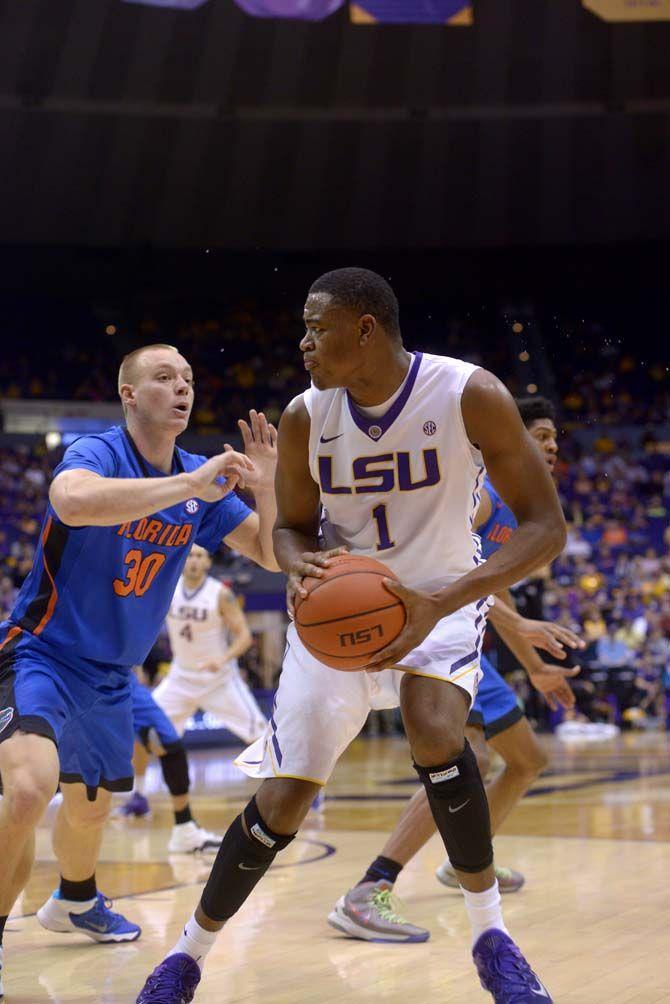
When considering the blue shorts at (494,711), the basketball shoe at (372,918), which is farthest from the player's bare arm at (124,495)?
the blue shorts at (494,711)

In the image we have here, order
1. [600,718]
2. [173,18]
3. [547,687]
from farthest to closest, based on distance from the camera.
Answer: [173,18] → [600,718] → [547,687]

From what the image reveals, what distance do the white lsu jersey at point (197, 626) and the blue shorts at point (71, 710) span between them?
5.08m

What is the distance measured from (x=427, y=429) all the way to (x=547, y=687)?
188cm

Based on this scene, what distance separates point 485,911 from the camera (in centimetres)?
340

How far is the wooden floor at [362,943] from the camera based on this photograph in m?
3.93

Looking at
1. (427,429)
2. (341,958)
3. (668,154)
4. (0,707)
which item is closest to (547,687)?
(341,958)

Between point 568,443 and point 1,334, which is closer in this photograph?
point 568,443

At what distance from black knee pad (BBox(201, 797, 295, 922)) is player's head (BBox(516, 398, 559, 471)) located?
253 centimetres

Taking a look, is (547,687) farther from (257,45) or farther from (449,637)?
(257,45)

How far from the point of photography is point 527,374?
2509 centimetres

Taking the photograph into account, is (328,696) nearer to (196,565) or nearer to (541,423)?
(541,423)

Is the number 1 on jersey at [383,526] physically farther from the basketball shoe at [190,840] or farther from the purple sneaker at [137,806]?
the purple sneaker at [137,806]

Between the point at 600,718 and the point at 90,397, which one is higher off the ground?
the point at 90,397

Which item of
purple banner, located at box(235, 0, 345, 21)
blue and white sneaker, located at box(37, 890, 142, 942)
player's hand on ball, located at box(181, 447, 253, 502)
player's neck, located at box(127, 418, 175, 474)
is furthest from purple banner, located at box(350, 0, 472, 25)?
blue and white sneaker, located at box(37, 890, 142, 942)
